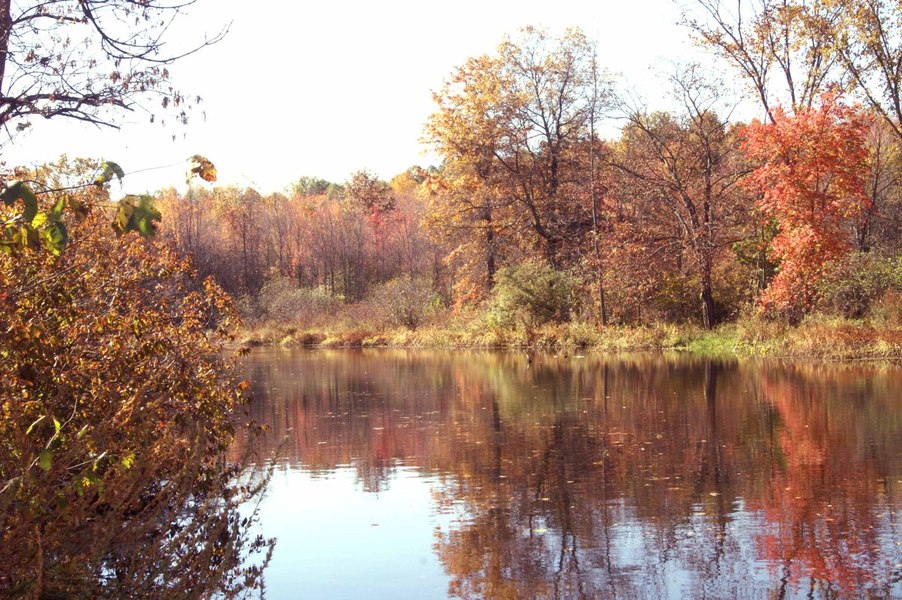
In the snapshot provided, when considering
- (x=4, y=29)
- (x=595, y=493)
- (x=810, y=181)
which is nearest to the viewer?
(x=4, y=29)

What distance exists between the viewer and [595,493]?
11.7 m

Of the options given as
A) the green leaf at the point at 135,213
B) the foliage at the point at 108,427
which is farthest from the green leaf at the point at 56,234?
the foliage at the point at 108,427

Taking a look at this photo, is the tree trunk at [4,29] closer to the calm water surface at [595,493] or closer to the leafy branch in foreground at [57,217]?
the leafy branch in foreground at [57,217]

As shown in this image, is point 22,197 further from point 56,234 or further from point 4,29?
point 4,29

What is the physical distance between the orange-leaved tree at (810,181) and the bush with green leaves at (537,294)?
11.8 meters

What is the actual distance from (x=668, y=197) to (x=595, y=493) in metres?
28.5

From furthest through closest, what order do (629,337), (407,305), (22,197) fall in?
(407,305) < (629,337) < (22,197)

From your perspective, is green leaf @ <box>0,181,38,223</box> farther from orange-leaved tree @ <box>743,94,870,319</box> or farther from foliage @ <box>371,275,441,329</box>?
foliage @ <box>371,275,441,329</box>

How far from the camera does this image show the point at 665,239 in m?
39.0

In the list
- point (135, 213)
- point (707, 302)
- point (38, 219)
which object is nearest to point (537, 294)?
point (707, 302)

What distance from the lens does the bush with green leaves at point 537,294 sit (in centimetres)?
4203

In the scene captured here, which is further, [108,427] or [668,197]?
[668,197]

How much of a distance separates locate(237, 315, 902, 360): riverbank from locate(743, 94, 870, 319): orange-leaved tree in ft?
5.41

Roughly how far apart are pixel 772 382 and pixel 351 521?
15.7 metres
